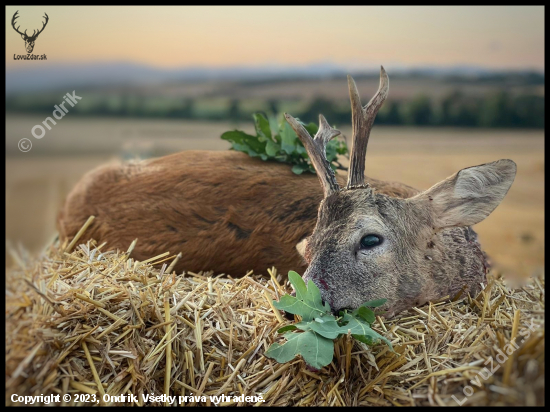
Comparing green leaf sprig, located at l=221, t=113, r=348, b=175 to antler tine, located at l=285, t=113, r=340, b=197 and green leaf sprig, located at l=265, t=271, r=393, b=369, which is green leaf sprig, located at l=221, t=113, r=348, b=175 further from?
green leaf sprig, located at l=265, t=271, r=393, b=369

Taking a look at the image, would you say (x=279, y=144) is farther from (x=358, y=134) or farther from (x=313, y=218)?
(x=358, y=134)

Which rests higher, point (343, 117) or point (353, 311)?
point (343, 117)

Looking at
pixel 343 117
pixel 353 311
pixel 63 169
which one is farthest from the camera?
pixel 343 117

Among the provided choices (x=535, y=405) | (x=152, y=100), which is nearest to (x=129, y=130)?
(x=152, y=100)

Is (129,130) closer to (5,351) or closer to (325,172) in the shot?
(325,172)

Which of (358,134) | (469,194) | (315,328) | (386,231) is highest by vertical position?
(358,134)

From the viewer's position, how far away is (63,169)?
2.58m

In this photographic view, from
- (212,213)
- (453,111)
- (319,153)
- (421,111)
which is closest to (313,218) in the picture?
(319,153)

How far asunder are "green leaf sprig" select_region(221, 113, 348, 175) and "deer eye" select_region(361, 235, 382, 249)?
36.5 inches

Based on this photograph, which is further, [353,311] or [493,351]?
[353,311]

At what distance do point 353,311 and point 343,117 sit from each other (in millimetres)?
2072

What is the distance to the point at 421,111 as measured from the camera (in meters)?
3.83

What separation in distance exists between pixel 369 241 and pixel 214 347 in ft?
2.66

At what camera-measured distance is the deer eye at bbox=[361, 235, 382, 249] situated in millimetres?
2121
